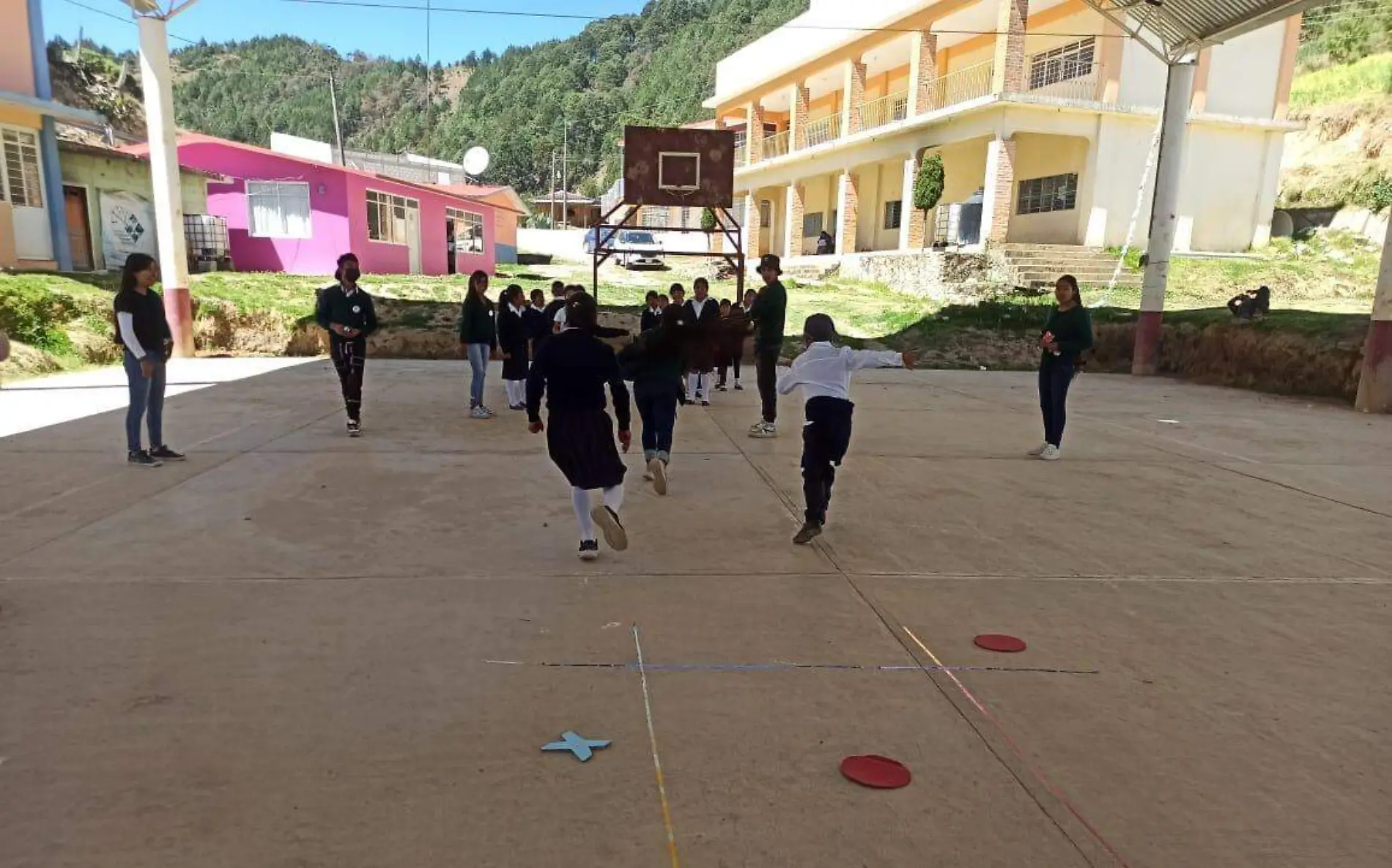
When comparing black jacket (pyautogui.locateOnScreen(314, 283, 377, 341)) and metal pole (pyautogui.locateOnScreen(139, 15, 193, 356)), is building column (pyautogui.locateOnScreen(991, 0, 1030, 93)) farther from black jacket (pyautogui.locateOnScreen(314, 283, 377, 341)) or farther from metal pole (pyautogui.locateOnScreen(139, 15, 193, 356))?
black jacket (pyautogui.locateOnScreen(314, 283, 377, 341))

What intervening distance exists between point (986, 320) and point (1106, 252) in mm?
6297

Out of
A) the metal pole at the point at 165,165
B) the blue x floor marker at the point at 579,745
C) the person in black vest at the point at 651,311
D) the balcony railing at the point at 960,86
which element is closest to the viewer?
the blue x floor marker at the point at 579,745

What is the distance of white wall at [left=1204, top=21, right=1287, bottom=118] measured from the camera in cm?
2400

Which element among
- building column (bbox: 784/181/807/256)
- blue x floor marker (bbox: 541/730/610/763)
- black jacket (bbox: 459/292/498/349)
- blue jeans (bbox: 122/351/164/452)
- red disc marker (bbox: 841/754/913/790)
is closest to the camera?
red disc marker (bbox: 841/754/913/790)

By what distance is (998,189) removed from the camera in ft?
76.1

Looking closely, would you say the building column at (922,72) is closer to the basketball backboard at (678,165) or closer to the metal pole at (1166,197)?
the basketball backboard at (678,165)

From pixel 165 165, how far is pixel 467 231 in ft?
61.6

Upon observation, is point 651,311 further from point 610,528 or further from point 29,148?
point 29,148

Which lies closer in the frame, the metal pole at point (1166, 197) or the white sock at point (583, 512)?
the white sock at point (583, 512)

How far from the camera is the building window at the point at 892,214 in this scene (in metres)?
31.0

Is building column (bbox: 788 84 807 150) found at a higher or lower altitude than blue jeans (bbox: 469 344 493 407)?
higher

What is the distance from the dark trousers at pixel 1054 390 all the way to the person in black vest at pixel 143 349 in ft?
23.9

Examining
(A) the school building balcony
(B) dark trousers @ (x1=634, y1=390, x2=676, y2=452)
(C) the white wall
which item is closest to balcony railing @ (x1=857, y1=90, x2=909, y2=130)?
(A) the school building balcony

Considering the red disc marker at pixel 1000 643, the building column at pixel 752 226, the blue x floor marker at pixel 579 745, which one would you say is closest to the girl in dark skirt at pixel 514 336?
the red disc marker at pixel 1000 643
